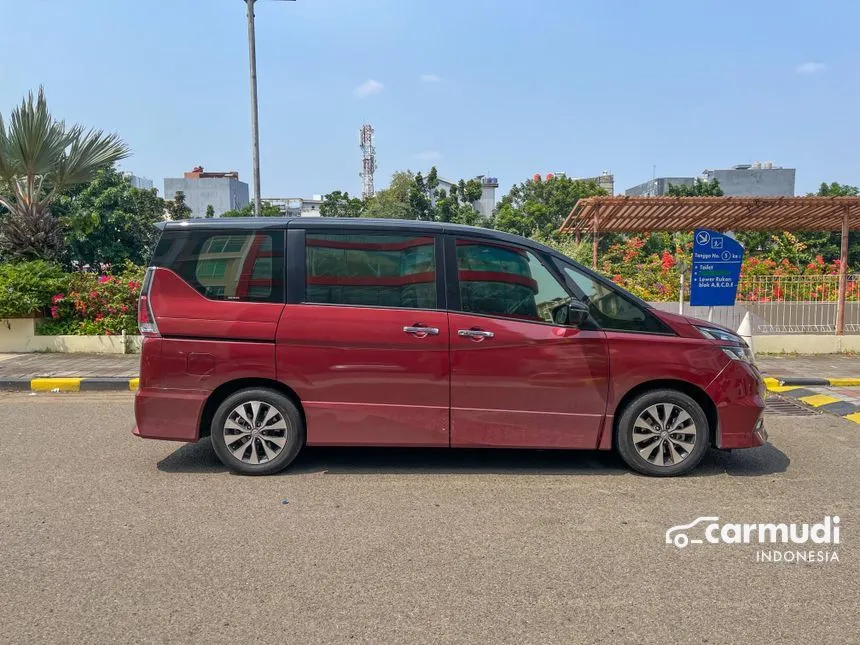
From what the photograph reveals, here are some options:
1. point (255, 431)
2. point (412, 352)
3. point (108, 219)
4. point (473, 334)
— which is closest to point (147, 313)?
point (255, 431)

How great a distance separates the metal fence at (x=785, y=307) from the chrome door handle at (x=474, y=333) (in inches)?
302

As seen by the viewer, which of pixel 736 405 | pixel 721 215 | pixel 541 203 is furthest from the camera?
pixel 541 203

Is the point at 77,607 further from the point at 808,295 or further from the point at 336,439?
the point at 808,295

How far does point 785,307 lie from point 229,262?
997 centimetres

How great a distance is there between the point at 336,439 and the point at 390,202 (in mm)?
37128

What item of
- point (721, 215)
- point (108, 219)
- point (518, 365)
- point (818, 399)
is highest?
point (108, 219)

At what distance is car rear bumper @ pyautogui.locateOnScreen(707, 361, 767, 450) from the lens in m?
5.17

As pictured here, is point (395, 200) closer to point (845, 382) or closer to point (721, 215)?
point (721, 215)

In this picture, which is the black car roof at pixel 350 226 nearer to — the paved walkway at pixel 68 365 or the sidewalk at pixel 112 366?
the sidewalk at pixel 112 366

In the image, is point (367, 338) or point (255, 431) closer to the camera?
point (367, 338)

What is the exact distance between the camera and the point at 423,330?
16.7 ft

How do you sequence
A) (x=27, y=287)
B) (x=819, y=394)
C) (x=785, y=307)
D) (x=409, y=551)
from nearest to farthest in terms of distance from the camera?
(x=409, y=551) < (x=819, y=394) < (x=27, y=287) < (x=785, y=307)

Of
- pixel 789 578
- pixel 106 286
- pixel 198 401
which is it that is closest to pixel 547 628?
pixel 789 578

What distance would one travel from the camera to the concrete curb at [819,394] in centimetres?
766
